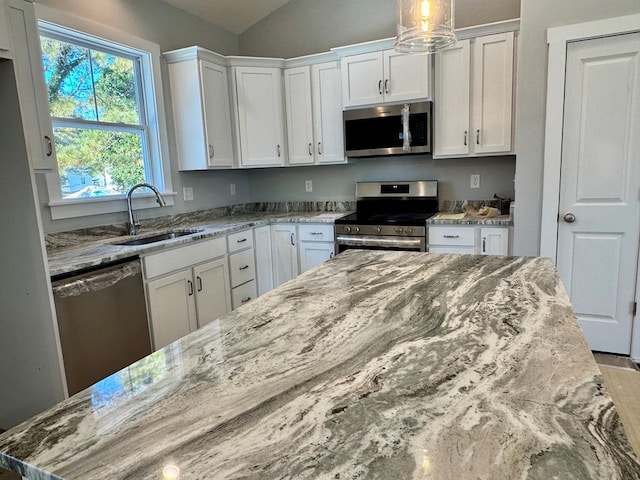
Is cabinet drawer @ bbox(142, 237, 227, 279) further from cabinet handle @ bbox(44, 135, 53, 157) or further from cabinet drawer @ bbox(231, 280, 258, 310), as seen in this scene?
cabinet handle @ bbox(44, 135, 53, 157)

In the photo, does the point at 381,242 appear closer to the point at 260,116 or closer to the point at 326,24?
the point at 260,116

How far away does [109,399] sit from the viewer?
81 cm

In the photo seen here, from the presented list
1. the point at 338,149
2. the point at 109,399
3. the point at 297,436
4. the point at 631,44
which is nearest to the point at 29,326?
the point at 109,399

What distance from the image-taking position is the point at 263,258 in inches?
149

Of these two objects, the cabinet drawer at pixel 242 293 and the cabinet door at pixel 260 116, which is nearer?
the cabinet drawer at pixel 242 293

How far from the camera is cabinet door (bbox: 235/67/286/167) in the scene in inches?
151

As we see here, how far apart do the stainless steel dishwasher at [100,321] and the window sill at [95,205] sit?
0.71m

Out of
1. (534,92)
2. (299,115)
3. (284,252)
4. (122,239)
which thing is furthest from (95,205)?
(534,92)

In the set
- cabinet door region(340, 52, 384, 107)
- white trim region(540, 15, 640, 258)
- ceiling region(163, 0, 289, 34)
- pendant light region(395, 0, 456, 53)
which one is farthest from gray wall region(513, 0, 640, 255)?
ceiling region(163, 0, 289, 34)

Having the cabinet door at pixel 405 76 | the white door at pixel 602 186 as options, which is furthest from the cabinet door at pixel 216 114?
the white door at pixel 602 186

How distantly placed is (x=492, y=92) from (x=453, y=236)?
1137mm

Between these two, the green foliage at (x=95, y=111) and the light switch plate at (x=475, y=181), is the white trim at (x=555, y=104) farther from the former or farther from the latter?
the green foliage at (x=95, y=111)

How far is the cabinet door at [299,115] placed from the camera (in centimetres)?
388

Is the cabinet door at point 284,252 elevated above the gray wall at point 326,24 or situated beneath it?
situated beneath
